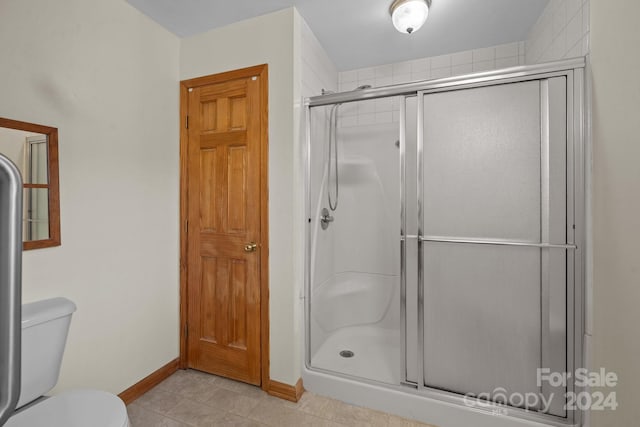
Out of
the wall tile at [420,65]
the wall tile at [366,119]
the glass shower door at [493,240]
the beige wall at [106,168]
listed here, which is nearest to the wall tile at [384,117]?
the wall tile at [366,119]

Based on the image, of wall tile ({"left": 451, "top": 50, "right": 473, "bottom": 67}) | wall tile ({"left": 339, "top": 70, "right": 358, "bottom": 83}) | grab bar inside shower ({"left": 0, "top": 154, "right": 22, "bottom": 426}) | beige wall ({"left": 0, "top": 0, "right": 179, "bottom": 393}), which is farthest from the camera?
wall tile ({"left": 339, "top": 70, "right": 358, "bottom": 83})

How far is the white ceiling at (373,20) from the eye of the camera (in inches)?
72.5

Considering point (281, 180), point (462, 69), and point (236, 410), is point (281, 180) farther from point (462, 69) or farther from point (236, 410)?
point (462, 69)

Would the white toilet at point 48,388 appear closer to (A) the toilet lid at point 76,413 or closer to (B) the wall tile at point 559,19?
(A) the toilet lid at point 76,413

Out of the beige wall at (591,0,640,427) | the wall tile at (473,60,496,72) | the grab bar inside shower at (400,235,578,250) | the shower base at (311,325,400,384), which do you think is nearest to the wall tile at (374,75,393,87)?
the wall tile at (473,60,496,72)

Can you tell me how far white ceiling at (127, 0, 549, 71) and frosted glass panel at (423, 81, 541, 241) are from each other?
748 millimetres

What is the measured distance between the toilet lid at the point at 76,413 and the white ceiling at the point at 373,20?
2121 millimetres

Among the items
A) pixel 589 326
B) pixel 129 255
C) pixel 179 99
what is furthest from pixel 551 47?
pixel 129 255

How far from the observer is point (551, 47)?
5.91ft

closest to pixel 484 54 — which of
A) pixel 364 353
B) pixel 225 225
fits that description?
pixel 225 225

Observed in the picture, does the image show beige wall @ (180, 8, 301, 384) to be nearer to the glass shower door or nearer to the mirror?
the glass shower door

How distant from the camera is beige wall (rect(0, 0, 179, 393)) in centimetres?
142

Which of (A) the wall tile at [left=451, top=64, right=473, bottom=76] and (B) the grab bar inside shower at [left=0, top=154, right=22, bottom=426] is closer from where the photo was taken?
(B) the grab bar inside shower at [left=0, top=154, right=22, bottom=426]

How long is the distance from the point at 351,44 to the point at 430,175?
134 cm
